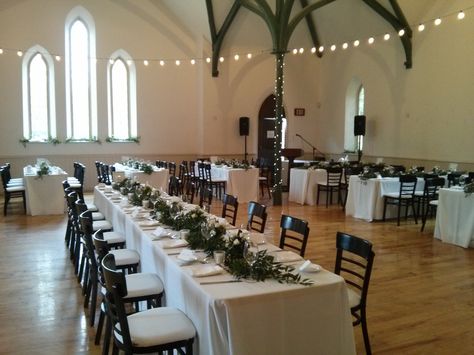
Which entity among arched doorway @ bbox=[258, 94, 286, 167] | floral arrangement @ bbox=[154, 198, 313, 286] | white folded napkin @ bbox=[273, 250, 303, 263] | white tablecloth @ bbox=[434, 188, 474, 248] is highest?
arched doorway @ bbox=[258, 94, 286, 167]

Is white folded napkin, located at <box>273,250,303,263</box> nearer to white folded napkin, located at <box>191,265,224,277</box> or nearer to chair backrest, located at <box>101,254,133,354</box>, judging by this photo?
white folded napkin, located at <box>191,265,224,277</box>

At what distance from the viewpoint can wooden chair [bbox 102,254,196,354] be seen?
239 centimetres

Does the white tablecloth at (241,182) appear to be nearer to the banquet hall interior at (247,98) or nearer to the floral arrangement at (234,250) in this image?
the banquet hall interior at (247,98)

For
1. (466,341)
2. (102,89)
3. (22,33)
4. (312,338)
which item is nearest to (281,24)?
(102,89)

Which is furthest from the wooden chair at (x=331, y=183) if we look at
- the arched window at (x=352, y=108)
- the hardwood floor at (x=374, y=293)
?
the arched window at (x=352, y=108)

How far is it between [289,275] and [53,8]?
487 inches

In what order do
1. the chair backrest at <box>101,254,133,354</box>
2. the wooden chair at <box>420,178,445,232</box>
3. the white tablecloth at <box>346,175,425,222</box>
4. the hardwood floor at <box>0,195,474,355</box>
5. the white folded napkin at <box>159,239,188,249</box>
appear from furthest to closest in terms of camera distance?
the white tablecloth at <box>346,175,425,222</box> < the wooden chair at <box>420,178,445,232</box> < the hardwood floor at <box>0,195,474,355</box> < the white folded napkin at <box>159,239,188,249</box> < the chair backrest at <box>101,254,133,354</box>

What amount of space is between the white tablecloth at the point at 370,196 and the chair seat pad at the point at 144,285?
6.11 m

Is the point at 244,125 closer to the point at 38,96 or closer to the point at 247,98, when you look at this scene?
the point at 247,98

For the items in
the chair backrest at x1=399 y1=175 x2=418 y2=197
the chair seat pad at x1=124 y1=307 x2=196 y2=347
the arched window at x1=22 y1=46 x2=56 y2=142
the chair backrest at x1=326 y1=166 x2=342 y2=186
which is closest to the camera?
the chair seat pad at x1=124 y1=307 x2=196 y2=347

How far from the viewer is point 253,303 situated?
95.1 inches

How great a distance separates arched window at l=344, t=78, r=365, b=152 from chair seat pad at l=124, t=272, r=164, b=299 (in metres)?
12.2

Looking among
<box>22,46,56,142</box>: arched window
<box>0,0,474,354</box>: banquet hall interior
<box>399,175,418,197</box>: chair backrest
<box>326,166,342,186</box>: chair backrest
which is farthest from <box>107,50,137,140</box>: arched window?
<box>399,175,418,197</box>: chair backrest

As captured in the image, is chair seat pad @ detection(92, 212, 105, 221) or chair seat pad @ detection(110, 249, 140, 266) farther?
chair seat pad @ detection(92, 212, 105, 221)
